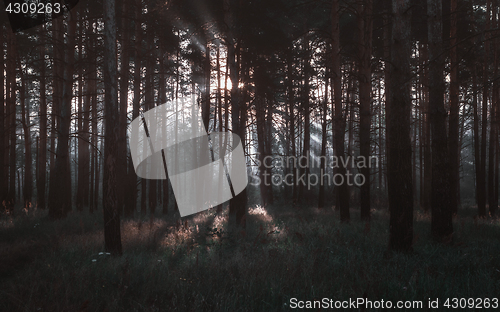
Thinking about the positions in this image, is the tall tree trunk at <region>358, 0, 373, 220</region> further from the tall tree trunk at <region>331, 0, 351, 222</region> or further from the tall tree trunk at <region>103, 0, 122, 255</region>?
the tall tree trunk at <region>103, 0, 122, 255</region>

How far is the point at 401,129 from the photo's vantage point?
18.1ft

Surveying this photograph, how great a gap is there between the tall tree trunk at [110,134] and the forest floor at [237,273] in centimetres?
53

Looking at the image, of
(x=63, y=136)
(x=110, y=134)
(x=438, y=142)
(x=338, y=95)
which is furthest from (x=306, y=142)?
(x=110, y=134)

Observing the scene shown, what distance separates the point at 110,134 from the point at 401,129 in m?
5.94

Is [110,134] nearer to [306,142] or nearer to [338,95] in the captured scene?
[338,95]

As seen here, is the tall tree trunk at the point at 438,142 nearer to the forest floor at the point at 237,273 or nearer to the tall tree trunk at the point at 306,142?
the forest floor at the point at 237,273

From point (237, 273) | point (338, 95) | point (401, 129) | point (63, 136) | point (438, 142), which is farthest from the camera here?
point (338, 95)

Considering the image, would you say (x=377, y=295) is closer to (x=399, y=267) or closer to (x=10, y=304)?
(x=399, y=267)

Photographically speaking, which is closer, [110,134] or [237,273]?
[237,273]

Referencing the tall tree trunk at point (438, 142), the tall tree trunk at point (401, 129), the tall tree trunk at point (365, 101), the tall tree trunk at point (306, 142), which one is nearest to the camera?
the tall tree trunk at point (401, 129)

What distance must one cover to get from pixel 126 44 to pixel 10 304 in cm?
1026

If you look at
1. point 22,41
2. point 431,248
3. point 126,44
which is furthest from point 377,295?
point 22,41

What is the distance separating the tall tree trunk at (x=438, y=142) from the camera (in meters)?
6.62

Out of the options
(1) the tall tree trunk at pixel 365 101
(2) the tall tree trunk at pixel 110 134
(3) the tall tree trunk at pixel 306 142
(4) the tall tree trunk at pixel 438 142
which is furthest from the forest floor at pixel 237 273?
(3) the tall tree trunk at pixel 306 142
